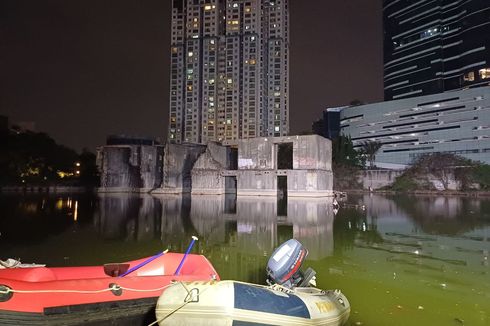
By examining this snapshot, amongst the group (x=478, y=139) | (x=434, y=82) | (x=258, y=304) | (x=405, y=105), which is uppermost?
(x=434, y=82)

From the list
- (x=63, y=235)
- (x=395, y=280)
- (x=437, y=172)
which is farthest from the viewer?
(x=437, y=172)

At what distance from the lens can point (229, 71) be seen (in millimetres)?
112312

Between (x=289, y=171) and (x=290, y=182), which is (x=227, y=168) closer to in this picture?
(x=289, y=171)

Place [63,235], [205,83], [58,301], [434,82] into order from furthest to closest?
[205,83]
[434,82]
[63,235]
[58,301]

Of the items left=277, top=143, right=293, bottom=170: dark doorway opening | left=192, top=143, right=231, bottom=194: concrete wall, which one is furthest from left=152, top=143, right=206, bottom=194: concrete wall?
left=277, top=143, right=293, bottom=170: dark doorway opening

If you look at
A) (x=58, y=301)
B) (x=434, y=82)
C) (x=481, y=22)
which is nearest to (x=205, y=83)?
(x=434, y=82)

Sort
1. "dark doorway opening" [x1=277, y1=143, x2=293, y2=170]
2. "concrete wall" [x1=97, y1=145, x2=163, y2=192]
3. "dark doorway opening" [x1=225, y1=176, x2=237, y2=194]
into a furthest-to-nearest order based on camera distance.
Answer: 1. "dark doorway opening" [x1=277, y1=143, x2=293, y2=170]
2. "concrete wall" [x1=97, y1=145, x2=163, y2=192]
3. "dark doorway opening" [x1=225, y1=176, x2=237, y2=194]

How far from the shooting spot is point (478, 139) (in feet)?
262

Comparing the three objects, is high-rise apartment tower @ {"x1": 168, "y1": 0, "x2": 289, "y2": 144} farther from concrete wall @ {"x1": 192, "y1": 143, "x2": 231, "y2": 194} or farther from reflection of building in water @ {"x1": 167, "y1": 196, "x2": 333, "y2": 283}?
reflection of building in water @ {"x1": 167, "y1": 196, "x2": 333, "y2": 283}

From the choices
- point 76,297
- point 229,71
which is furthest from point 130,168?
point 76,297

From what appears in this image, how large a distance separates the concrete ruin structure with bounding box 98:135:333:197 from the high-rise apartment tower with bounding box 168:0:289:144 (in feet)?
169

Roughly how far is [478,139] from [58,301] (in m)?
94.2

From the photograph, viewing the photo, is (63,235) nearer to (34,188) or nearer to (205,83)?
(34,188)

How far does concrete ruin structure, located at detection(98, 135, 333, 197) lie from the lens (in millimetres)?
44750
